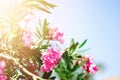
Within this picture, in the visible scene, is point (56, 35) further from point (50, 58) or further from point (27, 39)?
point (50, 58)

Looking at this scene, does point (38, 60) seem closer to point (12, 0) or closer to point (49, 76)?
point (49, 76)

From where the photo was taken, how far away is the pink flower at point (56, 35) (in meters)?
4.63

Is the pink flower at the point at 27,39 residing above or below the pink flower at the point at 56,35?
below

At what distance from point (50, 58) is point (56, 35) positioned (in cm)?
78

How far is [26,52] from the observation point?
402cm

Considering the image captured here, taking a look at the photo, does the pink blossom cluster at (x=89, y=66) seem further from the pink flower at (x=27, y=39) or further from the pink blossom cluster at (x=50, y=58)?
the pink flower at (x=27, y=39)

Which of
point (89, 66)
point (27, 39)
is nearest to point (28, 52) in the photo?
point (27, 39)

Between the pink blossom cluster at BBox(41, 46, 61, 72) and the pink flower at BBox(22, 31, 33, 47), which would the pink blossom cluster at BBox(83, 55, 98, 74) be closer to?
the pink blossom cluster at BBox(41, 46, 61, 72)

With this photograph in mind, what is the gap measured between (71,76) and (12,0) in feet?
4.03

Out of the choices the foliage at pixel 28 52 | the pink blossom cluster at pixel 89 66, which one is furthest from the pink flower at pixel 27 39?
the pink blossom cluster at pixel 89 66

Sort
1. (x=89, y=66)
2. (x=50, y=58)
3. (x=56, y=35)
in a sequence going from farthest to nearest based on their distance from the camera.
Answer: (x=56, y=35)
(x=89, y=66)
(x=50, y=58)

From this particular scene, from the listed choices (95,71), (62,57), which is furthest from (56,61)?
(95,71)

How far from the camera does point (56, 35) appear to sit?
468 cm

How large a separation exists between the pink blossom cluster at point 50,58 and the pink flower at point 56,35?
1.92 feet
